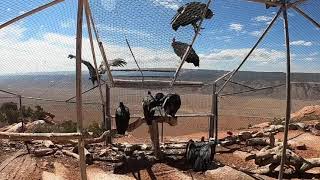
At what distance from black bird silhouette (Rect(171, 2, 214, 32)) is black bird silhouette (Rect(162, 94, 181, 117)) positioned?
1.37 metres

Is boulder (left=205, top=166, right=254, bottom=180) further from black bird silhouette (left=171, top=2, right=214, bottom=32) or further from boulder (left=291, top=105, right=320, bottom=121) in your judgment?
boulder (left=291, top=105, right=320, bottom=121)

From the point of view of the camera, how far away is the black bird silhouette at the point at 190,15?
365 inches

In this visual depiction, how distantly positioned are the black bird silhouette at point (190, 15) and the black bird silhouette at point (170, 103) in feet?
4.48

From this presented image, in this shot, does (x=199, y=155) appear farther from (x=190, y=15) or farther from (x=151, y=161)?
(x=190, y=15)

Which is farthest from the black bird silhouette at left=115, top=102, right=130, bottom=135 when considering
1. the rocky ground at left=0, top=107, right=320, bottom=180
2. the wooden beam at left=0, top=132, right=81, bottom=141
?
the wooden beam at left=0, top=132, right=81, bottom=141

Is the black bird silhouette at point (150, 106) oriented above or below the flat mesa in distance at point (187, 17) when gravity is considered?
below

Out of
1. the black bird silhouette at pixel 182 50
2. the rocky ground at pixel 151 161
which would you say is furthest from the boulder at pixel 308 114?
the black bird silhouette at pixel 182 50

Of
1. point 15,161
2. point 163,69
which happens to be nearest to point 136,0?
point 163,69

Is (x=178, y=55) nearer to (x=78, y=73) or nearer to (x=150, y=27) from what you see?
(x=150, y=27)

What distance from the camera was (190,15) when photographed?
9.37m

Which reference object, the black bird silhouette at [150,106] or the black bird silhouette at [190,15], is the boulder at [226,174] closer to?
the black bird silhouette at [150,106]

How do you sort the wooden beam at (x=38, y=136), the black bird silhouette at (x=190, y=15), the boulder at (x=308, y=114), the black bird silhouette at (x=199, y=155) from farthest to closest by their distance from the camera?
the boulder at (x=308, y=114), the black bird silhouette at (x=199, y=155), the black bird silhouette at (x=190, y=15), the wooden beam at (x=38, y=136)

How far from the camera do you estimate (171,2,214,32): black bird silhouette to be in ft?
30.4

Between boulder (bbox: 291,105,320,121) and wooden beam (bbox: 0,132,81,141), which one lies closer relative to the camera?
wooden beam (bbox: 0,132,81,141)
